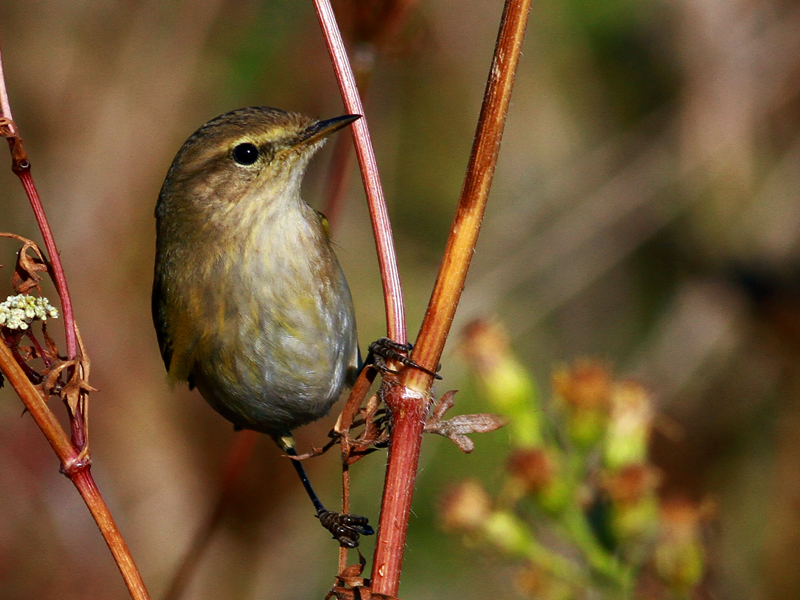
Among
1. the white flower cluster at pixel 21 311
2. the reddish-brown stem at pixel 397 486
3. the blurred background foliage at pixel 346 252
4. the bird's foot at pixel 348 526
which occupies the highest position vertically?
the blurred background foliage at pixel 346 252

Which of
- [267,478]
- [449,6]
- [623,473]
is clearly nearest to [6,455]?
[267,478]

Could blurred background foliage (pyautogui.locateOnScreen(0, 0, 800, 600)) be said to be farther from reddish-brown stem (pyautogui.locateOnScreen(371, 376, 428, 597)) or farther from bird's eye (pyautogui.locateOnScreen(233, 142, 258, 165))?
reddish-brown stem (pyautogui.locateOnScreen(371, 376, 428, 597))

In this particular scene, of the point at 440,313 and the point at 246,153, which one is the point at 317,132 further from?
the point at 440,313

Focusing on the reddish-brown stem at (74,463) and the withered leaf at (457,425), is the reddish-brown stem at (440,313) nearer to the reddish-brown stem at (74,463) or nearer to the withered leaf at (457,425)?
the withered leaf at (457,425)

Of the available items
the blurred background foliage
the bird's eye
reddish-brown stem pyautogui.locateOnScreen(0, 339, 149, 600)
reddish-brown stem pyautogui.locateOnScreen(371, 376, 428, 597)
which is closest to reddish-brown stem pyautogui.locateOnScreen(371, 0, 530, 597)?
reddish-brown stem pyautogui.locateOnScreen(371, 376, 428, 597)

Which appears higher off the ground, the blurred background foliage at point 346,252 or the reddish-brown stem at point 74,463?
the blurred background foliage at point 346,252

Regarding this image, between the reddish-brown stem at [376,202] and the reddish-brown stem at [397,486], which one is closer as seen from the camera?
the reddish-brown stem at [397,486]

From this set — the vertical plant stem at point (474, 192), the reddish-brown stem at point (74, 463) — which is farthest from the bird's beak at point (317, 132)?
the reddish-brown stem at point (74, 463)

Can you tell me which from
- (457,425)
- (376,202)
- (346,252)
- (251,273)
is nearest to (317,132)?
(251,273)
